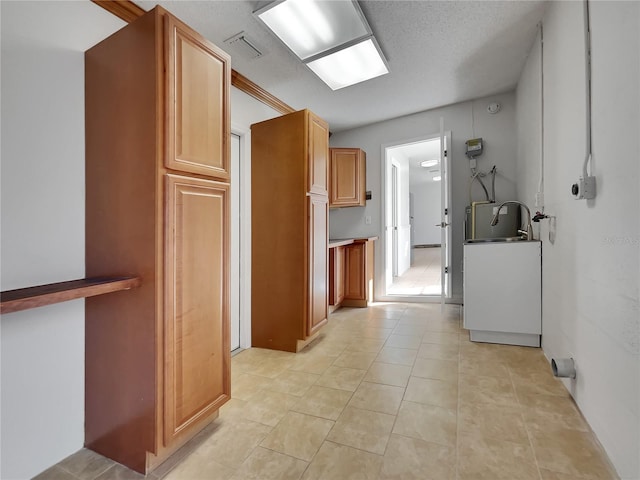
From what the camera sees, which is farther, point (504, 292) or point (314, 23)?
point (504, 292)

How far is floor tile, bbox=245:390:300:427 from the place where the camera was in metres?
1.53

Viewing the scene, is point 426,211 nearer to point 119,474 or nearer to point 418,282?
point 418,282

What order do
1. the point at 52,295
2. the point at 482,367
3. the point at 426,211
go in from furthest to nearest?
the point at 426,211, the point at 482,367, the point at 52,295

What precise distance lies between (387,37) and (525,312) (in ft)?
7.92

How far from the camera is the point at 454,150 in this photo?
3.57 meters

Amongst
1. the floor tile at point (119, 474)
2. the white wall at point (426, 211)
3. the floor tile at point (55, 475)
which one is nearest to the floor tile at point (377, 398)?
the floor tile at point (119, 474)

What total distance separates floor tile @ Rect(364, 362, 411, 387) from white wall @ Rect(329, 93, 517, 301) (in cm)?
198

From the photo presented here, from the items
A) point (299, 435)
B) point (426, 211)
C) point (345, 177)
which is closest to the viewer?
point (299, 435)

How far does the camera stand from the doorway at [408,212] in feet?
10.2

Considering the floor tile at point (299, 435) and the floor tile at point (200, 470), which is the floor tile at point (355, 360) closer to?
the floor tile at point (299, 435)

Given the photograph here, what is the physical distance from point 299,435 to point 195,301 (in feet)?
2.68

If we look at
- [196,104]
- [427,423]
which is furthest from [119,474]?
[196,104]

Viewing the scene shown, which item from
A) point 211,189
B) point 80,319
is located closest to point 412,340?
point 211,189

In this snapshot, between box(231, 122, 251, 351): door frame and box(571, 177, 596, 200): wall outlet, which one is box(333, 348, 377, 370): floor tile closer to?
box(231, 122, 251, 351): door frame
